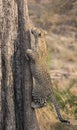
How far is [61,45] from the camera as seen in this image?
579 inches

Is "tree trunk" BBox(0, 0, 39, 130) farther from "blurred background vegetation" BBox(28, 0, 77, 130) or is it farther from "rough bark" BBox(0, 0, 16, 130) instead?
"blurred background vegetation" BBox(28, 0, 77, 130)

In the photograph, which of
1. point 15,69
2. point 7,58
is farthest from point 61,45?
point 7,58

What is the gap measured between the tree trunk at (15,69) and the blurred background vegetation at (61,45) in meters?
1.15

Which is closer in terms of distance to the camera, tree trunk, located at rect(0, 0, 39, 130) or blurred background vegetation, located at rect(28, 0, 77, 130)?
tree trunk, located at rect(0, 0, 39, 130)

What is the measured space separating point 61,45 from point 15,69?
29.3 feet

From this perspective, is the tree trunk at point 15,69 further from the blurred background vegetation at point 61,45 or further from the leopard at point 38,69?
the blurred background vegetation at point 61,45

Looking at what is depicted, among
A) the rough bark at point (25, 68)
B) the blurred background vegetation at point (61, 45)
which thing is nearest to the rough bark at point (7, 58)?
the rough bark at point (25, 68)

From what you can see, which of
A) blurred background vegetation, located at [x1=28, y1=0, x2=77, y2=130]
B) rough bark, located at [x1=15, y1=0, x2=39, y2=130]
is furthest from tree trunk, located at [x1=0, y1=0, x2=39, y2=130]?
blurred background vegetation, located at [x1=28, y1=0, x2=77, y2=130]

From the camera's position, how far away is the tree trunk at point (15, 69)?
574cm

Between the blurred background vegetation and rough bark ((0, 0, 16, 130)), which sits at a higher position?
rough bark ((0, 0, 16, 130))

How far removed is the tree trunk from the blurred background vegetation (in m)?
1.15

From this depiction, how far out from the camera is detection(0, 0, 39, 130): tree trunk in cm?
574

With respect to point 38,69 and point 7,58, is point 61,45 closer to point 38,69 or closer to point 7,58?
point 38,69

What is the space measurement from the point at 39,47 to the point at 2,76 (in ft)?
1.94
